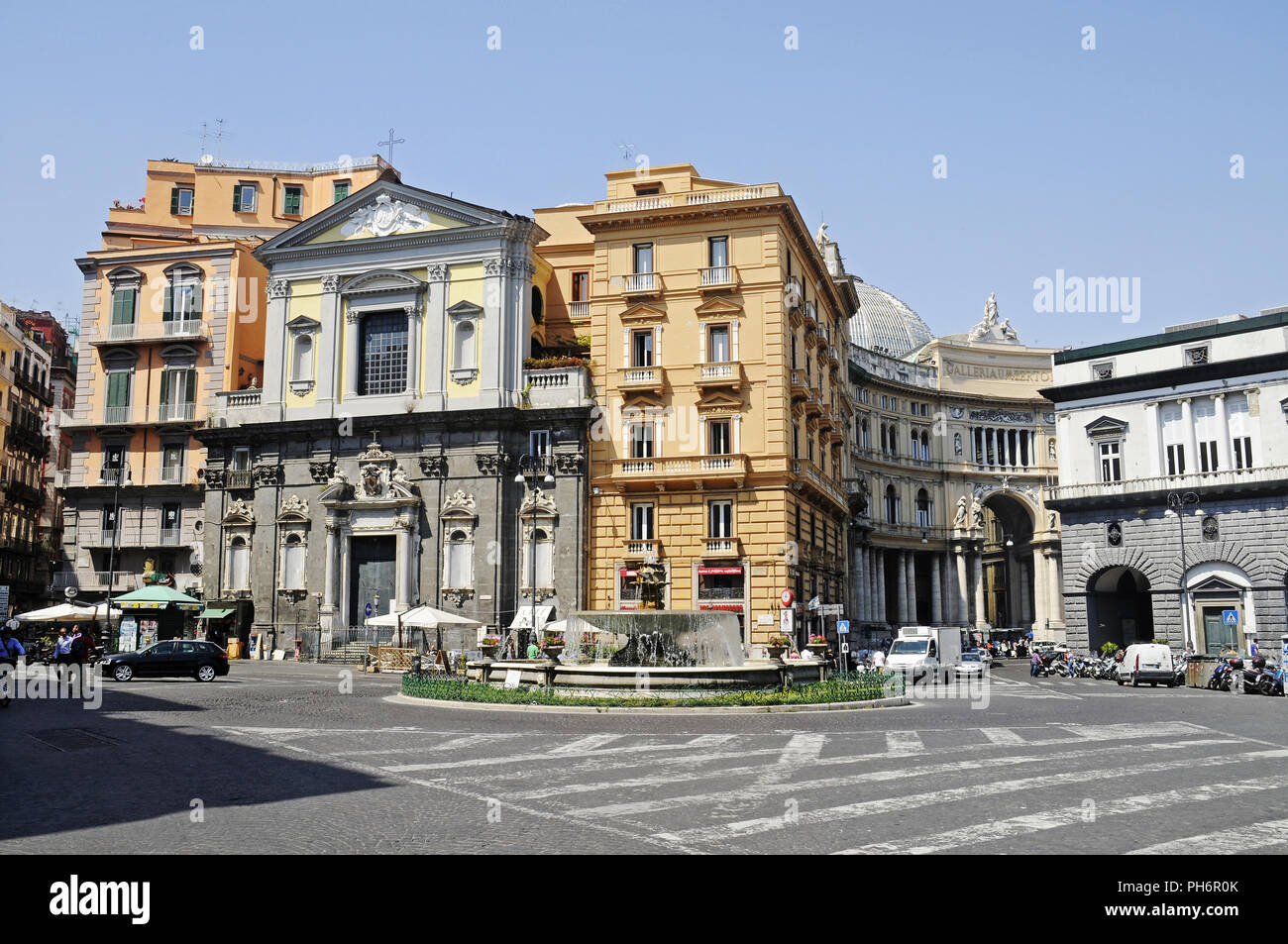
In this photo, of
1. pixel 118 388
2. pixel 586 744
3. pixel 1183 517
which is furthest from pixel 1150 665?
pixel 118 388

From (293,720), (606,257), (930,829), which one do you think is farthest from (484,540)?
(930,829)

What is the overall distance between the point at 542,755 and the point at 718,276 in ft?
102

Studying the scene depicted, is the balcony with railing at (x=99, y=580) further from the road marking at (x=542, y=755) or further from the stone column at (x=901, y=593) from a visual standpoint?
the stone column at (x=901, y=593)

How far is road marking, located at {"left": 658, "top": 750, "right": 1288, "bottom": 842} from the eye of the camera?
9484mm

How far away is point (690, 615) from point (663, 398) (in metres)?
18.3

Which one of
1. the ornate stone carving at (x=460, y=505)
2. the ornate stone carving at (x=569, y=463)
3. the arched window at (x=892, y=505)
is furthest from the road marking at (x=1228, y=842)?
the arched window at (x=892, y=505)

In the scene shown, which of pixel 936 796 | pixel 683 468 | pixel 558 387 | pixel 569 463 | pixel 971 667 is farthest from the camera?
pixel 558 387

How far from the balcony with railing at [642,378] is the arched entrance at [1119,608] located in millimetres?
24461

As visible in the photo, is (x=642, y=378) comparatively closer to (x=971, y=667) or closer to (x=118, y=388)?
(x=971, y=667)

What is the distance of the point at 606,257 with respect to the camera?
45750 mm

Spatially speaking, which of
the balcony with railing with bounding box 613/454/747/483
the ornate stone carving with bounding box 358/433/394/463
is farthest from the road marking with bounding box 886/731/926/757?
the ornate stone carving with bounding box 358/433/394/463

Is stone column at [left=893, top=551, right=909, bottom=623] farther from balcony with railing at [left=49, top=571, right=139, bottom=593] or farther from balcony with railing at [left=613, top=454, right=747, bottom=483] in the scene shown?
balcony with railing at [left=49, top=571, right=139, bottom=593]

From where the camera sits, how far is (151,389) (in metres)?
54.3

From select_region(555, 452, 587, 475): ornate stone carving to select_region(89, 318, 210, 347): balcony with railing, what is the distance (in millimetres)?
20787
